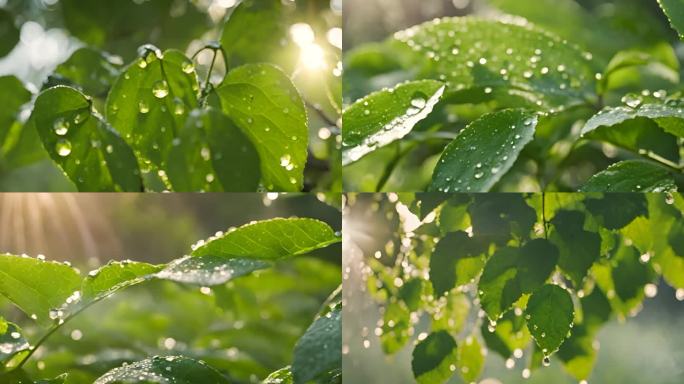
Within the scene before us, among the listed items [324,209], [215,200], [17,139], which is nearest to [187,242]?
[215,200]

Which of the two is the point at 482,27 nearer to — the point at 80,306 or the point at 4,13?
the point at 80,306

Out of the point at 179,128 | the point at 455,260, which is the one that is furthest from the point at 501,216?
the point at 179,128

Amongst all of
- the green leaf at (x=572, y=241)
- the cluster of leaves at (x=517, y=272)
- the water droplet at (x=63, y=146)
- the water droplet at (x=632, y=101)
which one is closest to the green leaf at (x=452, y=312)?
the cluster of leaves at (x=517, y=272)

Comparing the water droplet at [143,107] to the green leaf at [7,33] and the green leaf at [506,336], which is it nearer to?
the green leaf at [506,336]

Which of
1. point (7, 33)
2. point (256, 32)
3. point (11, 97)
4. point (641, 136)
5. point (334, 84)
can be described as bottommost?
point (641, 136)

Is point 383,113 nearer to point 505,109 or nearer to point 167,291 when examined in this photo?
point 505,109

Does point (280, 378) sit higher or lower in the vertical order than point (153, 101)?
lower

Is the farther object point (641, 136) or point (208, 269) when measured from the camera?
point (641, 136)

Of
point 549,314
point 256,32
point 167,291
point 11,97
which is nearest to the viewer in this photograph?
point 549,314
